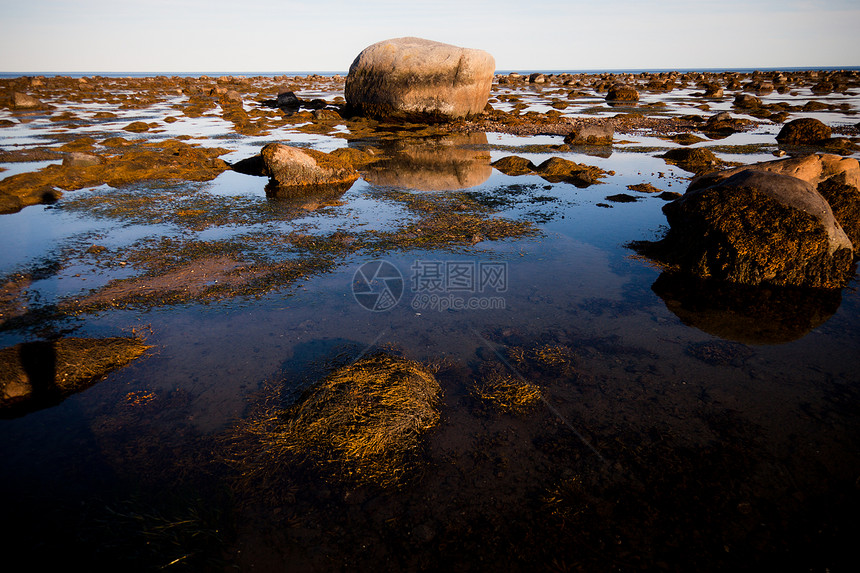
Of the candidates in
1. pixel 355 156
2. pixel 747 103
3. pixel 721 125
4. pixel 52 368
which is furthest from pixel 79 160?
pixel 747 103

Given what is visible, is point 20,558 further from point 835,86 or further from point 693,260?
point 835,86

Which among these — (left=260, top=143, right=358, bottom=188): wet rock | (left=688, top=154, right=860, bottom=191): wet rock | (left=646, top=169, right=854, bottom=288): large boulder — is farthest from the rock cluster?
(left=260, top=143, right=358, bottom=188): wet rock

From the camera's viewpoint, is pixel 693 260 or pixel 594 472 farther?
pixel 693 260

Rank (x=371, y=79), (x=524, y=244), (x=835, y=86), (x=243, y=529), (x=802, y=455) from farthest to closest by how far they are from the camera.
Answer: (x=835, y=86) < (x=371, y=79) < (x=524, y=244) < (x=802, y=455) < (x=243, y=529)

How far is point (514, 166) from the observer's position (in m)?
16.3

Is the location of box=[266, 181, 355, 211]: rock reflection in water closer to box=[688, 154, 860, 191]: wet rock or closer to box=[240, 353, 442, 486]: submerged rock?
box=[240, 353, 442, 486]: submerged rock

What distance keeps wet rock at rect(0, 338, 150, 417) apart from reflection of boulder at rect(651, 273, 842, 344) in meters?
8.49

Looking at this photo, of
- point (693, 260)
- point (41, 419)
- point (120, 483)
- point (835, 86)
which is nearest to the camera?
point (120, 483)

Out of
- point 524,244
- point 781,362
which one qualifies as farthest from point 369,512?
A: point 524,244

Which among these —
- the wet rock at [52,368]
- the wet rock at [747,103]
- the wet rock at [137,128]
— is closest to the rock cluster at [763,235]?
the wet rock at [52,368]

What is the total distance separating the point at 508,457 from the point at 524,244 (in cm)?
609

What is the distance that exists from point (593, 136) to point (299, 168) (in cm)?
1524

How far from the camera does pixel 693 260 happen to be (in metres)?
8.23

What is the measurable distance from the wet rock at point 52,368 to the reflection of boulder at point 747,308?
849 centimetres
